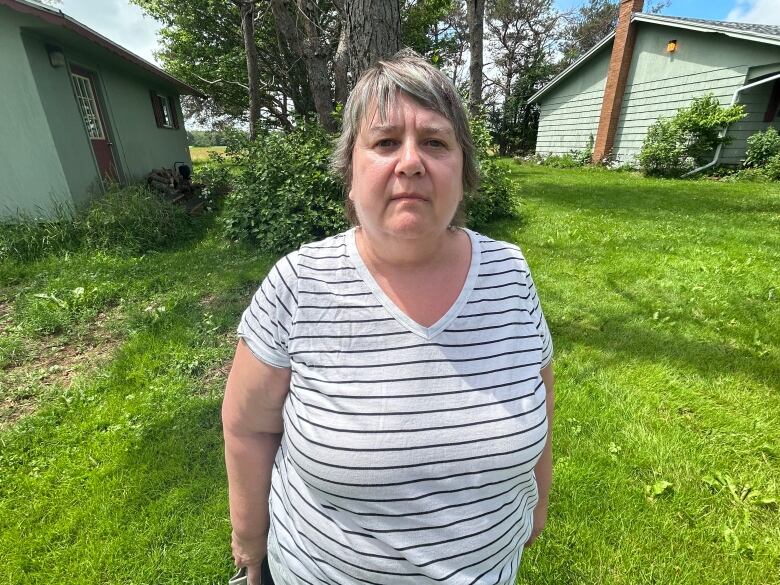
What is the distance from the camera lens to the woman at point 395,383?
2.98ft

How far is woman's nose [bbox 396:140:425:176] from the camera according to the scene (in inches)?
37.4

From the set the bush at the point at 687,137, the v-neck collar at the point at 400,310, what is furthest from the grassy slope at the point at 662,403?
the bush at the point at 687,137

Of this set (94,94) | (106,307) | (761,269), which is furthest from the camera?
(94,94)

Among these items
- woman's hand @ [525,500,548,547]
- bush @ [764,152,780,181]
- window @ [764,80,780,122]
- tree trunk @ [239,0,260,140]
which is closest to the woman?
woman's hand @ [525,500,548,547]

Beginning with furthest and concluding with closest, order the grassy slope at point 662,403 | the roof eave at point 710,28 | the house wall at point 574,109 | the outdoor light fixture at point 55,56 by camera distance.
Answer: the house wall at point 574,109 < the roof eave at point 710,28 < the outdoor light fixture at point 55,56 < the grassy slope at point 662,403

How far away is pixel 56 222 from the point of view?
19.8ft

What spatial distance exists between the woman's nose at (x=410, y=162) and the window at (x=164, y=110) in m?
12.5

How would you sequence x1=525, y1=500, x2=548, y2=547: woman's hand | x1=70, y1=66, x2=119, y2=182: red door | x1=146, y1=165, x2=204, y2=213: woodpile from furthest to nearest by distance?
x1=146, y1=165, x2=204, y2=213: woodpile, x1=70, y1=66, x2=119, y2=182: red door, x1=525, y1=500, x2=548, y2=547: woman's hand

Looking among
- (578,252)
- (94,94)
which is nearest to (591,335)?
(578,252)

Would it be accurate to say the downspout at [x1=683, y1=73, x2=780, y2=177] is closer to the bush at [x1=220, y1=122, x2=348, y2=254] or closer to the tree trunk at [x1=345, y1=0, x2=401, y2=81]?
the bush at [x1=220, y1=122, x2=348, y2=254]

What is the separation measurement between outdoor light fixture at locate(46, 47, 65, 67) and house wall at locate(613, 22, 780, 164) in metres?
14.8

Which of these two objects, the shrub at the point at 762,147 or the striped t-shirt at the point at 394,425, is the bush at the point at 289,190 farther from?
the shrub at the point at 762,147

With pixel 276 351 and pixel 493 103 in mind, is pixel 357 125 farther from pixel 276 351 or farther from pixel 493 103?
pixel 493 103

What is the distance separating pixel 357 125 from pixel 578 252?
498 cm
